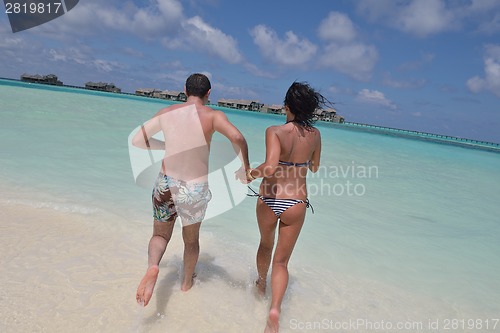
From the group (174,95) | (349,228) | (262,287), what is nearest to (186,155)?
(262,287)

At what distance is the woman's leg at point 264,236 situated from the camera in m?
2.67

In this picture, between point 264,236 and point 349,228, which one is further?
point 349,228

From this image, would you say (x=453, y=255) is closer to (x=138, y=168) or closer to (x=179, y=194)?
(x=179, y=194)

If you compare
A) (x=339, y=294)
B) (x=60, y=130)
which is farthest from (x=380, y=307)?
(x=60, y=130)

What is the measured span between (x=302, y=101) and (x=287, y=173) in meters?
0.56

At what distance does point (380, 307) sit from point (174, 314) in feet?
6.33

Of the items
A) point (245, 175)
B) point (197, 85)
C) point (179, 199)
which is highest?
point (197, 85)

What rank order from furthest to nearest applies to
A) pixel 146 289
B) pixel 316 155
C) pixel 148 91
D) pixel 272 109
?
pixel 148 91 < pixel 272 109 < pixel 316 155 < pixel 146 289

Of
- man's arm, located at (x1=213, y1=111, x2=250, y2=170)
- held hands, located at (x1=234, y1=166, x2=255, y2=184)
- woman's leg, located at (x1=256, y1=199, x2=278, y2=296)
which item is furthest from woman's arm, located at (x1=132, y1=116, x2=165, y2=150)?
woman's leg, located at (x1=256, y1=199, x2=278, y2=296)

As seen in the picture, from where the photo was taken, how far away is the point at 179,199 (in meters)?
2.61

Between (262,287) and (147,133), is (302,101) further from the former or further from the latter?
(262,287)

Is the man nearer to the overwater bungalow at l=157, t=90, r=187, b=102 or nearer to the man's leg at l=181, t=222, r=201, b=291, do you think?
the man's leg at l=181, t=222, r=201, b=291

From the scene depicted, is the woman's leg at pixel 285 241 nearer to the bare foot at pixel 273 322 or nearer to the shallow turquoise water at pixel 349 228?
the bare foot at pixel 273 322

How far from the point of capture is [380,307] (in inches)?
123
